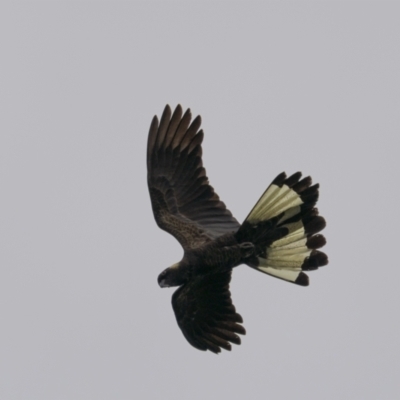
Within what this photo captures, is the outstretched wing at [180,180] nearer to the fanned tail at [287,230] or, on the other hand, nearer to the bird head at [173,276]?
the bird head at [173,276]

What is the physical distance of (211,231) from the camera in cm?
2016

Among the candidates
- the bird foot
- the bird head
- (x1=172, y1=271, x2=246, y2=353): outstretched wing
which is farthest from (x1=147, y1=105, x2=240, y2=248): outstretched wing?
(x1=172, y1=271, x2=246, y2=353): outstretched wing

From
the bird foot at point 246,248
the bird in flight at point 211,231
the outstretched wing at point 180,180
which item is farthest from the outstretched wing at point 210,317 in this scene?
the outstretched wing at point 180,180

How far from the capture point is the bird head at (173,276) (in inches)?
771

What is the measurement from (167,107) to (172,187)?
134cm

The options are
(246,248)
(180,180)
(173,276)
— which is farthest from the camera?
(180,180)

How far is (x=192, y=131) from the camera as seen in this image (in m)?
20.8

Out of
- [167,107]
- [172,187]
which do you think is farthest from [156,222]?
[167,107]

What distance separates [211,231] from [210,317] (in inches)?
55.4

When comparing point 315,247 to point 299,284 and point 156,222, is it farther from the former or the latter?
point 156,222

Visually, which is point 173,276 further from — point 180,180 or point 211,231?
point 180,180

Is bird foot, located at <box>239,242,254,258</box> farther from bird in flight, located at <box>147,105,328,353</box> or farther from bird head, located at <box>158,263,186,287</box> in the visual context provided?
bird head, located at <box>158,263,186,287</box>

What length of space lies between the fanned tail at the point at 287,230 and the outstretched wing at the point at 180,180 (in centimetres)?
98

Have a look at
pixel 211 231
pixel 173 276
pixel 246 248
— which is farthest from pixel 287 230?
pixel 173 276
